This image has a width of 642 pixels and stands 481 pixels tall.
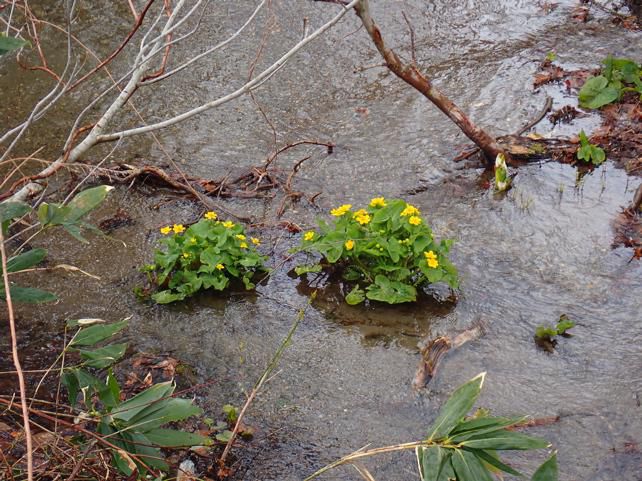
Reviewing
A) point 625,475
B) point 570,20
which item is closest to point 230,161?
point 625,475

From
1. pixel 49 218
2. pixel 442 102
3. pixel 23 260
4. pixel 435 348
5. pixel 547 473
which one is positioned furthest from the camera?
pixel 442 102

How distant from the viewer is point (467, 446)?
7.77 ft

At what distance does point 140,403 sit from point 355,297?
1897 millimetres

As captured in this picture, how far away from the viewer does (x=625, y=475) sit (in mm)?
3348

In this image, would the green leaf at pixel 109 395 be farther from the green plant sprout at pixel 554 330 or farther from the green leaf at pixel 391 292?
the green plant sprout at pixel 554 330

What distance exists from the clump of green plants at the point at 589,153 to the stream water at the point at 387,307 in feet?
0.31

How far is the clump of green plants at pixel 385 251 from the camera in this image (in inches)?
166

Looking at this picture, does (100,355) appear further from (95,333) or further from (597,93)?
(597,93)

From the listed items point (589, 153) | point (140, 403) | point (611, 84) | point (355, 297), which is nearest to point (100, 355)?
point (140, 403)

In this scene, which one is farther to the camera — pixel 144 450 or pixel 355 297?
pixel 355 297

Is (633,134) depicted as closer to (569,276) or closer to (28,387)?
(569,276)

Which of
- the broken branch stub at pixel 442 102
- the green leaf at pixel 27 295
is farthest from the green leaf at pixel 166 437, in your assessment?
the broken branch stub at pixel 442 102

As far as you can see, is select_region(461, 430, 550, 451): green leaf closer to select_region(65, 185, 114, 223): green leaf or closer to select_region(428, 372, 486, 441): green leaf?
select_region(428, 372, 486, 441): green leaf

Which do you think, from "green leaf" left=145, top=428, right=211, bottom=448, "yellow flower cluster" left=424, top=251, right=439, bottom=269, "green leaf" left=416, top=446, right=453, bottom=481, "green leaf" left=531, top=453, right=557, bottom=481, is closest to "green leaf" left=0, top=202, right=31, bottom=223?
"green leaf" left=145, top=428, right=211, bottom=448
